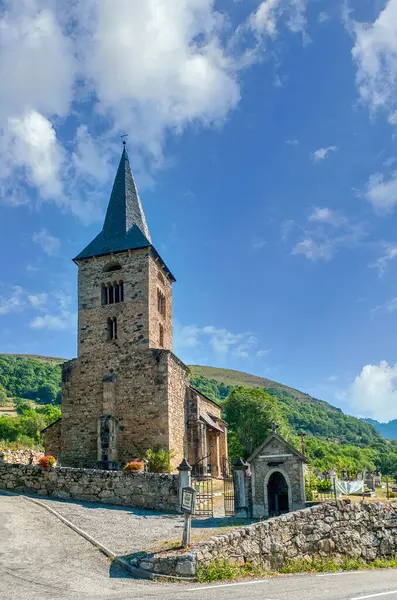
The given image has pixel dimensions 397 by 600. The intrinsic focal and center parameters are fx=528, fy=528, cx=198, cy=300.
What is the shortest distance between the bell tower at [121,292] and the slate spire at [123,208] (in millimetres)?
80

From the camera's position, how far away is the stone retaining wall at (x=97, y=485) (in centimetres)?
1991

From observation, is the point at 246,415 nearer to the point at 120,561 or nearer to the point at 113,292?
the point at 113,292

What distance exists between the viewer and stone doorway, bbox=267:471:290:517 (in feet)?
64.7

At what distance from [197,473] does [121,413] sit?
19.4 ft

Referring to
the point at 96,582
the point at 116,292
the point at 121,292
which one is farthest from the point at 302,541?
the point at 116,292

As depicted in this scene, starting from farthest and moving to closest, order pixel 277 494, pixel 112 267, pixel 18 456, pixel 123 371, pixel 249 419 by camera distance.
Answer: pixel 249 419 < pixel 112 267 < pixel 123 371 < pixel 18 456 < pixel 277 494

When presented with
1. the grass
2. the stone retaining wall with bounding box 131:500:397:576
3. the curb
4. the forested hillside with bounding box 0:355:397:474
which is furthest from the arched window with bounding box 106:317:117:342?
the forested hillside with bounding box 0:355:397:474

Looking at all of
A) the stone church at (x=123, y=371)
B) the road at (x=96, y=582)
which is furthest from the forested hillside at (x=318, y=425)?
the road at (x=96, y=582)

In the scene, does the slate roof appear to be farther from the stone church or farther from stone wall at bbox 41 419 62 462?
stone wall at bbox 41 419 62 462

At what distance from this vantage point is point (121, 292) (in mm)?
33812

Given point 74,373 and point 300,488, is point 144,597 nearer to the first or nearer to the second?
point 300,488

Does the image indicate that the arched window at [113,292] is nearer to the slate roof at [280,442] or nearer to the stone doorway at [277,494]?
the slate roof at [280,442]

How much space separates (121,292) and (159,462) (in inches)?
438

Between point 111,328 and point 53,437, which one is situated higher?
point 111,328
